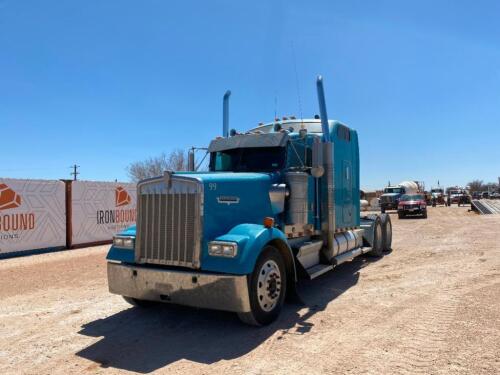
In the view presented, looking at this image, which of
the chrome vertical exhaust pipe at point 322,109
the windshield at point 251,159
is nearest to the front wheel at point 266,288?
the windshield at point 251,159

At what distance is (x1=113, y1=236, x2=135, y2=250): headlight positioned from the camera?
575 centimetres

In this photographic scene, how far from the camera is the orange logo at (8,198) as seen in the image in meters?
12.5

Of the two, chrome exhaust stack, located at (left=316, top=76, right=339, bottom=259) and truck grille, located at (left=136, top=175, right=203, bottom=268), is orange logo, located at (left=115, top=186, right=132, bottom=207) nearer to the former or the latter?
chrome exhaust stack, located at (left=316, top=76, right=339, bottom=259)

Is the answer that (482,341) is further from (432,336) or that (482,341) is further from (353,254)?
(353,254)

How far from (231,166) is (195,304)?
2898mm

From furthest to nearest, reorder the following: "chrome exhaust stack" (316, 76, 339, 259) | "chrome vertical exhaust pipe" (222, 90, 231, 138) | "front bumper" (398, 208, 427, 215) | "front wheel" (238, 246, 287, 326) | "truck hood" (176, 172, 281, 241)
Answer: "front bumper" (398, 208, 427, 215) → "chrome vertical exhaust pipe" (222, 90, 231, 138) → "chrome exhaust stack" (316, 76, 339, 259) → "truck hood" (176, 172, 281, 241) → "front wheel" (238, 246, 287, 326)

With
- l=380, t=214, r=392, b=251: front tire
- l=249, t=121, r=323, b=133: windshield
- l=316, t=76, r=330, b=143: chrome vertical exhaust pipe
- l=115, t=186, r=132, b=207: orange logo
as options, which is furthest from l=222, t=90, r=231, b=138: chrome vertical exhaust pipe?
l=115, t=186, r=132, b=207: orange logo

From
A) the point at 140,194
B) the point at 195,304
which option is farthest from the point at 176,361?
the point at 140,194

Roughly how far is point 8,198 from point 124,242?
28.7ft

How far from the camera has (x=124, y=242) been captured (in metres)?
5.83

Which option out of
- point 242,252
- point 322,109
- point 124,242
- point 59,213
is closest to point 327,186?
point 322,109

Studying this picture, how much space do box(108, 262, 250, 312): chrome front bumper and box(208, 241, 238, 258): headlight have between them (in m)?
0.25

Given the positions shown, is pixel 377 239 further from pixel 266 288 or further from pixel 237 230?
pixel 237 230

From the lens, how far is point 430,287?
24.5 ft
